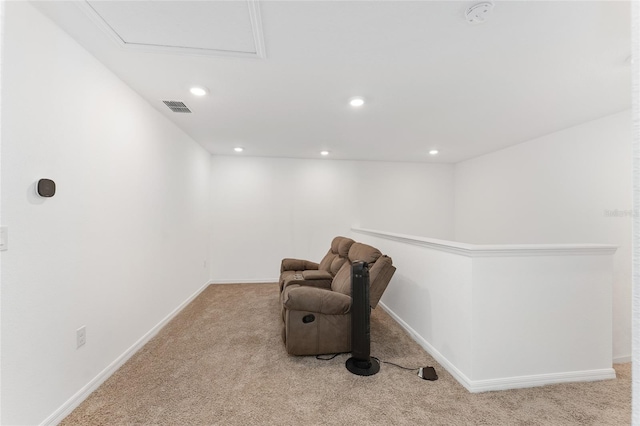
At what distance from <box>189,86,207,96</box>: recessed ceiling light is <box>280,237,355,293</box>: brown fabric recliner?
2054 millimetres

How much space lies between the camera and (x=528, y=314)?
2014 mm

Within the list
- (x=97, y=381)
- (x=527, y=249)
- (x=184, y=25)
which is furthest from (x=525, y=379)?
(x=184, y=25)

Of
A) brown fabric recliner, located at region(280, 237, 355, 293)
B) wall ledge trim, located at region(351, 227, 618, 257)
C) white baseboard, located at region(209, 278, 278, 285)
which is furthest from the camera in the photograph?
white baseboard, located at region(209, 278, 278, 285)

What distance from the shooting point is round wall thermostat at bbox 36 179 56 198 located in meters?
1.49

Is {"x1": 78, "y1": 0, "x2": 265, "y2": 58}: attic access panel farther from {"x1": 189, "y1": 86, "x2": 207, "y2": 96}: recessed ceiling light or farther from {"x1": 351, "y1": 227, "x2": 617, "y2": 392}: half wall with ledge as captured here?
{"x1": 351, "y1": 227, "x2": 617, "y2": 392}: half wall with ledge

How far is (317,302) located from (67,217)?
6.21 feet

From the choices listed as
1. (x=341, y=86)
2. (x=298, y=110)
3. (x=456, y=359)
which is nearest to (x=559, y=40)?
(x=341, y=86)

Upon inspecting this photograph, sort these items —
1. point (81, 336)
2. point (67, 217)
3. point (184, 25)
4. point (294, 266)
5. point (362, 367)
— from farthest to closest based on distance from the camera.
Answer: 1. point (294, 266)
2. point (362, 367)
3. point (81, 336)
4. point (67, 217)
5. point (184, 25)

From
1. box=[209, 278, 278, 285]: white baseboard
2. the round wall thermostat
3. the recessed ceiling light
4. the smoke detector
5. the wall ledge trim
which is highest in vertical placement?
the smoke detector

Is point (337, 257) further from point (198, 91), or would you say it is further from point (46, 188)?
point (46, 188)

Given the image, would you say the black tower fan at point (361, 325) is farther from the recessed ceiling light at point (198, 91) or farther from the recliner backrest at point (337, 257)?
the recessed ceiling light at point (198, 91)

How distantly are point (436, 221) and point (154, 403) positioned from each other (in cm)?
508

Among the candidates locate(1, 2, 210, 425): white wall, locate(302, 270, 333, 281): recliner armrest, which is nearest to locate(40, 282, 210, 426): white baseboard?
locate(1, 2, 210, 425): white wall

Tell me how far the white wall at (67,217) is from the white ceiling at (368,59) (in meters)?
0.25
